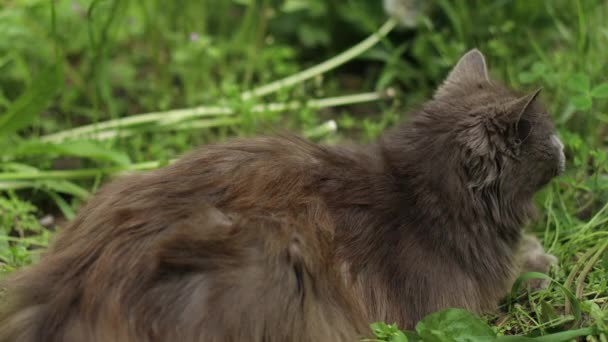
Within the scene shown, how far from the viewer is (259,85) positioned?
438 cm

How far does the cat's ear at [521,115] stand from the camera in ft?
7.85

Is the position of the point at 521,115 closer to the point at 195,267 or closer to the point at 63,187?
the point at 195,267

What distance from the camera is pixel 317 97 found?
→ 170 inches

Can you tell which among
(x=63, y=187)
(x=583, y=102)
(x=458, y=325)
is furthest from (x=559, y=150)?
(x=63, y=187)

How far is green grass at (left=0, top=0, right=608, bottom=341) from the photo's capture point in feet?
10.5

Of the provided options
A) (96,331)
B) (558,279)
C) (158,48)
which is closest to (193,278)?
(96,331)

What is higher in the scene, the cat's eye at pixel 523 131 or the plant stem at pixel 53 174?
the plant stem at pixel 53 174

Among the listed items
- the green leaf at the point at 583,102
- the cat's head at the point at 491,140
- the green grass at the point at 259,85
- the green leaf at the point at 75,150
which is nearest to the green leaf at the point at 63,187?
the green grass at the point at 259,85

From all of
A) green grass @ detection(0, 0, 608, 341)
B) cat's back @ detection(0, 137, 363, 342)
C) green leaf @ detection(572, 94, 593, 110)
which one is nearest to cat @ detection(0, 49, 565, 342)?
cat's back @ detection(0, 137, 363, 342)

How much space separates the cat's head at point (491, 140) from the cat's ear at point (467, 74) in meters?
0.08

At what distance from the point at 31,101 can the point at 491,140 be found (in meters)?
2.20

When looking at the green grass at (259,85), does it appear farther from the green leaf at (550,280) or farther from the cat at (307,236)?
the cat at (307,236)

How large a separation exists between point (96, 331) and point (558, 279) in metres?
1.82

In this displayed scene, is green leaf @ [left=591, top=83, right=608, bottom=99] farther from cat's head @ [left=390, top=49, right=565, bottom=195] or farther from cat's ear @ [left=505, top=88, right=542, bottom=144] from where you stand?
cat's ear @ [left=505, top=88, right=542, bottom=144]
